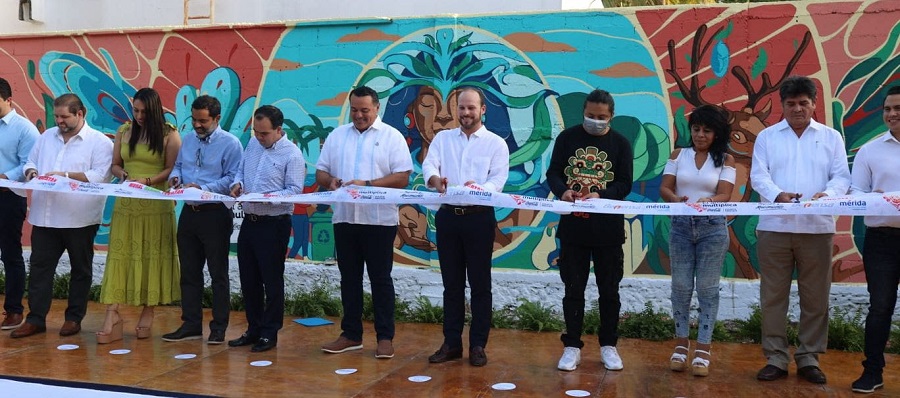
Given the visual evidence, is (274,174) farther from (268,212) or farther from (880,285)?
(880,285)

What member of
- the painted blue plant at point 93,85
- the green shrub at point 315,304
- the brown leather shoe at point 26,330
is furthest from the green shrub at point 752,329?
the painted blue plant at point 93,85

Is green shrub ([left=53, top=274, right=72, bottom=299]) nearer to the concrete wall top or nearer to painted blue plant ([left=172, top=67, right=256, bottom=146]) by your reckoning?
painted blue plant ([left=172, top=67, right=256, bottom=146])

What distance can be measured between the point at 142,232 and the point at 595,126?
11.0 ft

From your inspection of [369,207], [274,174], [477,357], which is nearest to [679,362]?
[477,357]

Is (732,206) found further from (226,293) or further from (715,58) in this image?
(226,293)

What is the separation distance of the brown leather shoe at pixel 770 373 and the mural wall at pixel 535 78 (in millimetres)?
1522

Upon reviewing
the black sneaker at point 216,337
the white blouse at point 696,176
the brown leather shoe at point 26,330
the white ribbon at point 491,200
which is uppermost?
the white blouse at point 696,176

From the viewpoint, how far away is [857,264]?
6711mm

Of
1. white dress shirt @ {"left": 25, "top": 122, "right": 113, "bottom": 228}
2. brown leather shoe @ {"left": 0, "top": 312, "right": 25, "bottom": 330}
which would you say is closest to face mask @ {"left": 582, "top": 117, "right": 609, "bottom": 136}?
white dress shirt @ {"left": 25, "top": 122, "right": 113, "bottom": 228}

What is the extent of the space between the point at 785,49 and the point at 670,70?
0.86 meters

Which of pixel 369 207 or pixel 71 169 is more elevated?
pixel 71 169

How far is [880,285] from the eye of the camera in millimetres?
5184

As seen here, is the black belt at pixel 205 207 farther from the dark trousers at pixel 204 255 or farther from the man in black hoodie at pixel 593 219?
the man in black hoodie at pixel 593 219

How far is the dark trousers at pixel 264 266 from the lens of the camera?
6211 millimetres
